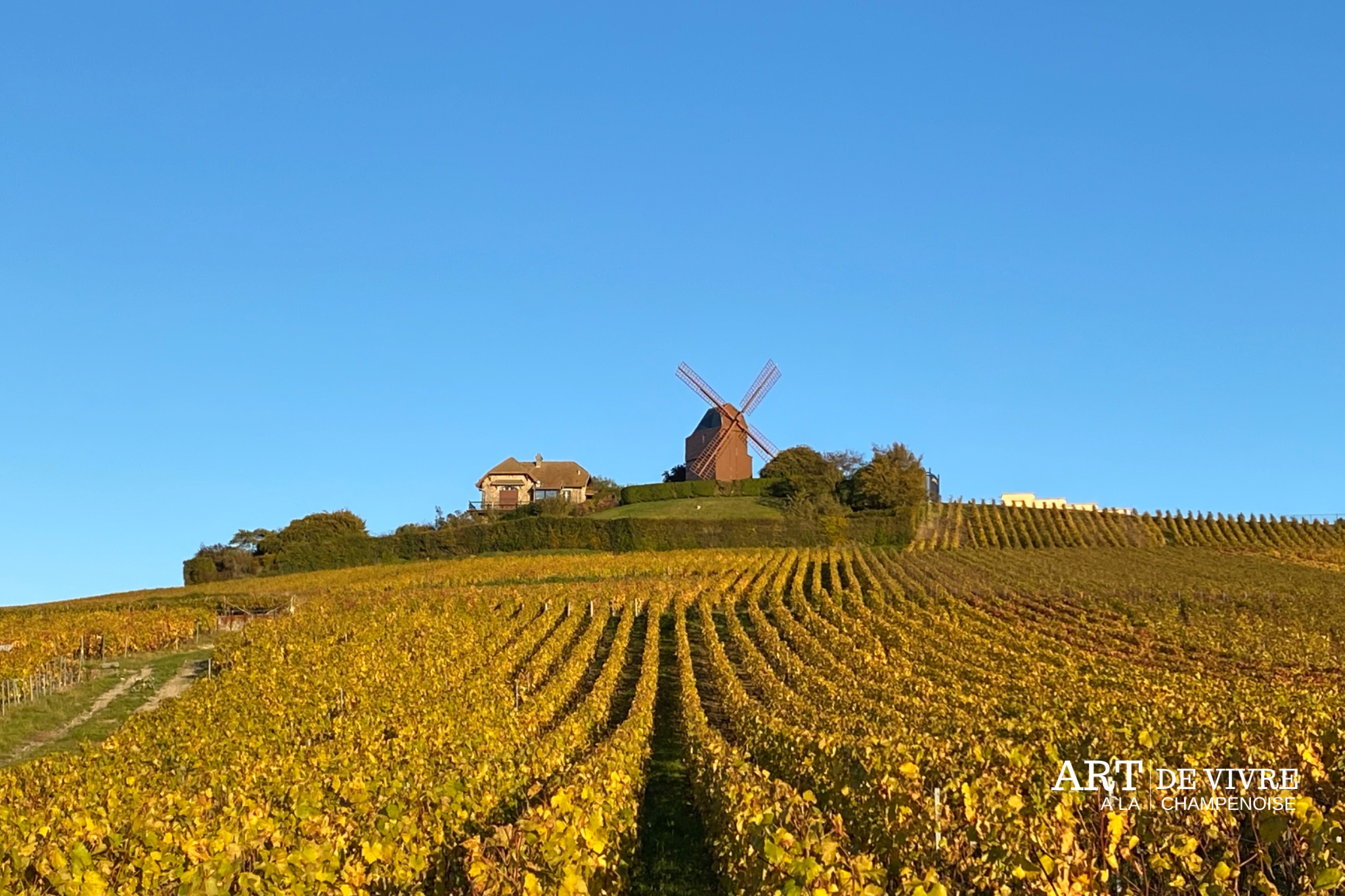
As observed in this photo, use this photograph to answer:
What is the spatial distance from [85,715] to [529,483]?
71.3 metres

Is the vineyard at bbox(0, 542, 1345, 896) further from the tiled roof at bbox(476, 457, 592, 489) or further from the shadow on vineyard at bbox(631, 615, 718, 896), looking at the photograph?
the tiled roof at bbox(476, 457, 592, 489)

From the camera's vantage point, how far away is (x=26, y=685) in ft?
93.7

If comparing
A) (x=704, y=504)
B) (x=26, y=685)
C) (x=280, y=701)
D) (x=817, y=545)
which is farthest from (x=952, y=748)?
(x=704, y=504)

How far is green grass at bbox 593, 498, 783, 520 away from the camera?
74.7m

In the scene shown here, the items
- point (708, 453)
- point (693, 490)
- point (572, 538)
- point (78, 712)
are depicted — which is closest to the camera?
point (78, 712)

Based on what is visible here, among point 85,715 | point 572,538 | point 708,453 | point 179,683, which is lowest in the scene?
point 85,715

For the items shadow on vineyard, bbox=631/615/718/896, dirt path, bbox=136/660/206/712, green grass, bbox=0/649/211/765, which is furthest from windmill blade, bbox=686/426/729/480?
shadow on vineyard, bbox=631/615/718/896

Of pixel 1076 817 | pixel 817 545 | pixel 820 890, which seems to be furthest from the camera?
pixel 817 545

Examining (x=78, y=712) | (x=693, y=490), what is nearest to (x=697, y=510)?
(x=693, y=490)

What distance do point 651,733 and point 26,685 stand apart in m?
18.5

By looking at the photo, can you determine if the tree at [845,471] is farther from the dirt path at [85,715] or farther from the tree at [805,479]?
the dirt path at [85,715]

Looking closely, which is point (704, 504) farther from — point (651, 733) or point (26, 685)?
point (651, 733)

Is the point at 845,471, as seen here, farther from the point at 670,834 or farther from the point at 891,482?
the point at 670,834

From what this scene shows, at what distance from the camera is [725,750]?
13727 mm
